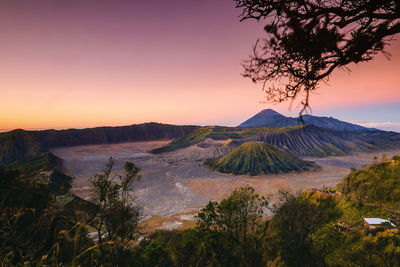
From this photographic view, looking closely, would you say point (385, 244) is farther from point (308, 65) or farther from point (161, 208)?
point (161, 208)

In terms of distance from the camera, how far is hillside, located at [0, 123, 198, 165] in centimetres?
10406

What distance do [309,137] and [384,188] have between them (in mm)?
73028

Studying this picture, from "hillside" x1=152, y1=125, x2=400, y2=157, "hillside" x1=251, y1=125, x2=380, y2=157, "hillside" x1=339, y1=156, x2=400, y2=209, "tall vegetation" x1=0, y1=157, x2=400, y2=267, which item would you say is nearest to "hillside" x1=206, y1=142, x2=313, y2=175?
"hillside" x1=152, y1=125, x2=400, y2=157

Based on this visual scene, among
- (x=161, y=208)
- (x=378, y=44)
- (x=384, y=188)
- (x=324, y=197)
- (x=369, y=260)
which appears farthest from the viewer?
(x=161, y=208)

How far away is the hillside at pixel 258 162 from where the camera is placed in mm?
55938

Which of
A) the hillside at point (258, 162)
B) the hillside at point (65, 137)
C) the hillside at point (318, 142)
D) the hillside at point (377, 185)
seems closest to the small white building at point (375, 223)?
the hillside at point (377, 185)

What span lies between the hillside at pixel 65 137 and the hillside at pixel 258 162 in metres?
109

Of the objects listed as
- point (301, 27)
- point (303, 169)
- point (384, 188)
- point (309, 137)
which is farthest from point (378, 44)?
point (309, 137)

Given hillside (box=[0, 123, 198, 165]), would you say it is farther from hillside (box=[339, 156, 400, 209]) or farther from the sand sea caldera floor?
hillside (box=[339, 156, 400, 209])

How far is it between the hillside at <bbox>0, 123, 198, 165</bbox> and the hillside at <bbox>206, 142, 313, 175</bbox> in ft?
356

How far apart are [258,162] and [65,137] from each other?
6733 inches

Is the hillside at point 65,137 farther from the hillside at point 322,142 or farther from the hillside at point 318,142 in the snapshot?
the hillside at point 318,142

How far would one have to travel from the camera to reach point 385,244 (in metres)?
14.1

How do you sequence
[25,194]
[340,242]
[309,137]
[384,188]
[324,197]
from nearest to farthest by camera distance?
[25,194] → [340,242] → [384,188] → [324,197] → [309,137]
